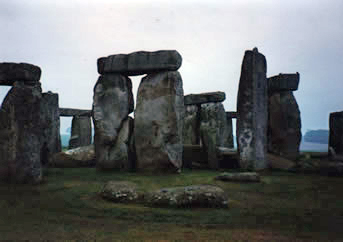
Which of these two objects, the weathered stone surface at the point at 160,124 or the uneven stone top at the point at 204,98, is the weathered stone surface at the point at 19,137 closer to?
the weathered stone surface at the point at 160,124

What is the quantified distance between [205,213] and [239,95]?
5381 mm

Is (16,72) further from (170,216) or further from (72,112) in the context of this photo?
(72,112)

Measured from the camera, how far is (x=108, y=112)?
939 centimetres

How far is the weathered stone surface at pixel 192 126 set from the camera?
1456 centimetres

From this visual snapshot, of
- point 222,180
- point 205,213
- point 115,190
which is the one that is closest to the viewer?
point 205,213

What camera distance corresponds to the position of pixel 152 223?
13.5 feet

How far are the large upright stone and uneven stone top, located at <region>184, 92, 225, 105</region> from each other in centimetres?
531

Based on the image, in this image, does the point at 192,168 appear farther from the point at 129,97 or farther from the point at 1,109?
the point at 1,109

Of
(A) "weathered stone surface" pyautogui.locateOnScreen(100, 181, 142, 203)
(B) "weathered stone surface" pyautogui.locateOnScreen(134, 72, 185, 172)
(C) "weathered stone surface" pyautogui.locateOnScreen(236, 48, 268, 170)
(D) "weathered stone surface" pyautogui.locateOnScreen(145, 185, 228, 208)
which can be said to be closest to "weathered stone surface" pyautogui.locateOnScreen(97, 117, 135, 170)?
(B) "weathered stone surface" pyautogui.locateOnScreen(134, 72, 185, 172)

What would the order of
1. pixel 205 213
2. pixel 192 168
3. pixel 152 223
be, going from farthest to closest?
pixel 192 168
pixel 205 213
pixel 152 223

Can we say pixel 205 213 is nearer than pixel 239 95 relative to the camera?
Yes

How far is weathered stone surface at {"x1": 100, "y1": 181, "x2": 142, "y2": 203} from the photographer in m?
5.26

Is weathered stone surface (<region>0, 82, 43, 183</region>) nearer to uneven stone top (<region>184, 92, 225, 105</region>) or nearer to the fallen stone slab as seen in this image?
the fallen stone slab

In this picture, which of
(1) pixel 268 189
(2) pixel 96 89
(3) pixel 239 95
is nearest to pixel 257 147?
(3) pixel 239 95
